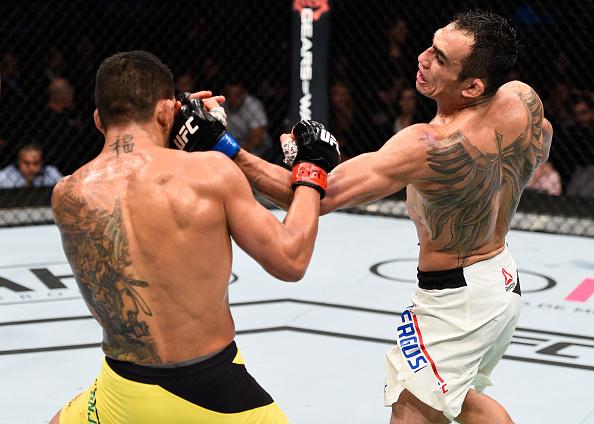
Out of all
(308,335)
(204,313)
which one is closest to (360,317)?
(308,335)

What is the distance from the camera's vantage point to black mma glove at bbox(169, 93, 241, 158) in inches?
88.4

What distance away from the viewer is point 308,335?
3982mm

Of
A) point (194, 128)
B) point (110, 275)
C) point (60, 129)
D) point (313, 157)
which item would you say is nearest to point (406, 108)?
point (60, 129)

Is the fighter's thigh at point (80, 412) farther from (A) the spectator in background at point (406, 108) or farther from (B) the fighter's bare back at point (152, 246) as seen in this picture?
(A) the spectator in background at point (406, 108)

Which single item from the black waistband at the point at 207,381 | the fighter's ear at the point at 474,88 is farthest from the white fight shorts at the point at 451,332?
the black waistband at the point at 207,381

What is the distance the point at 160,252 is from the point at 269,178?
1.71 feet

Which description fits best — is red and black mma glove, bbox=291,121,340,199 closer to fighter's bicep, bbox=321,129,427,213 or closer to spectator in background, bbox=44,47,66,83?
fighter's bicep, bbox=321,129,427,213

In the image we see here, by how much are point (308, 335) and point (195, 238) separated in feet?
6.78

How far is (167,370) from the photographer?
2.02 metres

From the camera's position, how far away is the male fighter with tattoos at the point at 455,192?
7.88 ft

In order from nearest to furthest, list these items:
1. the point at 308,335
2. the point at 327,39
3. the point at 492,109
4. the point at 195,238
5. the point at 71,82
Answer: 1. the point at 195,238
2. the point at 492,109
3. the point at 308,335
4. the point at 327,39
5. the point at 71,82

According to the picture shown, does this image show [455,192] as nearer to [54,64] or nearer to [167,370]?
[167,370]

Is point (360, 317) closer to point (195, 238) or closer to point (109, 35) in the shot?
point (195, 238)

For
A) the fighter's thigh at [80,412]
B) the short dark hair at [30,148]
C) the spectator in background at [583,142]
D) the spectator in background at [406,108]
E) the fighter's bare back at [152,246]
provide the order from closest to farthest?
the fighter's bare back at [152,246]
the fighter's thigh at [80,412]
the short dark hair at [30,148]
the spectator in background at [583,142]
the spectator in background at [406,108]
